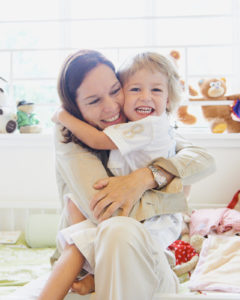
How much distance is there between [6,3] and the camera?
8.34ft

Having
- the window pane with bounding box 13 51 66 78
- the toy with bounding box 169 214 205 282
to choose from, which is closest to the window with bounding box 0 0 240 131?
the window pane with bounding box 13 51 66 78

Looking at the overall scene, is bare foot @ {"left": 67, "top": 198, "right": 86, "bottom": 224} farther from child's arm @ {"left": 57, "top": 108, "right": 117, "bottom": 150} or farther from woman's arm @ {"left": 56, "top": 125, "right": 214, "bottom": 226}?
child's arm @ {"left": 57, "top": 108, "right": 117, "bottom": 150}

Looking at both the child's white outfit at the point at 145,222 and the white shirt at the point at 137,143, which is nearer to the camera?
the child's white outfit at the point at 145,222

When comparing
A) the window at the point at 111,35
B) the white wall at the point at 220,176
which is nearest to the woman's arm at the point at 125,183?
the white wall at the point at 220,176

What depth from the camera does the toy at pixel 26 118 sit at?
7.19 feet

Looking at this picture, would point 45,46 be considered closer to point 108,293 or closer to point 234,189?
point 234,189

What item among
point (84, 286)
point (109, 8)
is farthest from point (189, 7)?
point (84, 286)

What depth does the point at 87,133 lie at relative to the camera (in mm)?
1058

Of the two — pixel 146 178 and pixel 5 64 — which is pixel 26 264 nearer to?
pixel 146 178

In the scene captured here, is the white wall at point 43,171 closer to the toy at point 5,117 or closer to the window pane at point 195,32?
the toy at point 5,117

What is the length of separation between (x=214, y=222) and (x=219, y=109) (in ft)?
2.48

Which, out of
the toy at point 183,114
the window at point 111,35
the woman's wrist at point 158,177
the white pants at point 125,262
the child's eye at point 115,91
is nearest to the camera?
the white pants at point 125,262

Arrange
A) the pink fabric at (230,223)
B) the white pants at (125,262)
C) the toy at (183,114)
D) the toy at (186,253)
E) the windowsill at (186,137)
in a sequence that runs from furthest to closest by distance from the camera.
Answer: the toy at (183,114), the windowsill at (186,137), the pink fabric at (230,223), the toy at (186,253), the white pants at (125,262)

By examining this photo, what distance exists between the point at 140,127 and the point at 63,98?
25 cm
